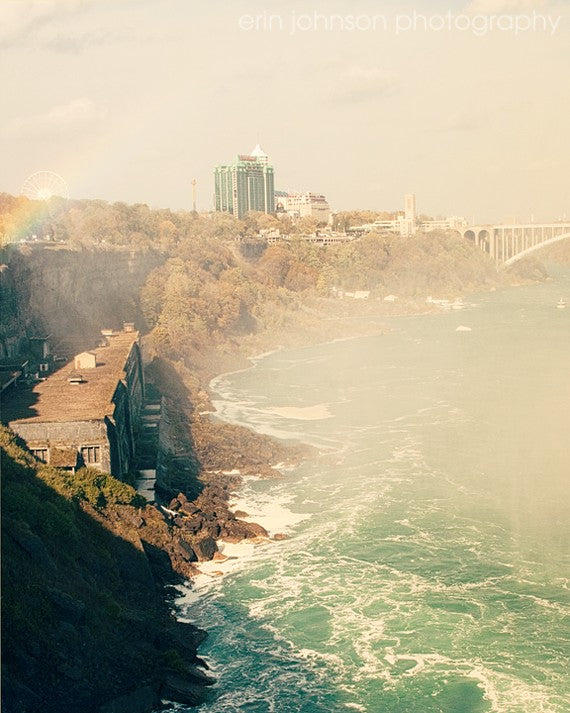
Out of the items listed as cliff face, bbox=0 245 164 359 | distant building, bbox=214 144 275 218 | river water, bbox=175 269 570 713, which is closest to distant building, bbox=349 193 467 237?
distant building, bbox=214 144 275 218

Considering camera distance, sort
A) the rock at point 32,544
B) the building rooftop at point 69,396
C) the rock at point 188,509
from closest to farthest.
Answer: the rock at point 32,544 → the building rooftop at point 69,396 → the rock at point 188,509

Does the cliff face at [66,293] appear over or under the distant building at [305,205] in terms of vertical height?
under

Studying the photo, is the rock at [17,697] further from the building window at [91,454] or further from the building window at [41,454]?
the building window at [91,454]

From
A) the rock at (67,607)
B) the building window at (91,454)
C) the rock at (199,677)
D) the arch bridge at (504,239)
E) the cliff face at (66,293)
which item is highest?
the arch bridge at (504,239)

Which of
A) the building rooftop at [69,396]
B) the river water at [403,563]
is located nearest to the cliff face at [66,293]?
the building rooftop at [69,396]

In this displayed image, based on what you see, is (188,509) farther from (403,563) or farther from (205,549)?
(403,563)

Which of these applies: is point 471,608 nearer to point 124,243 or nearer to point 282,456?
point 282,456
